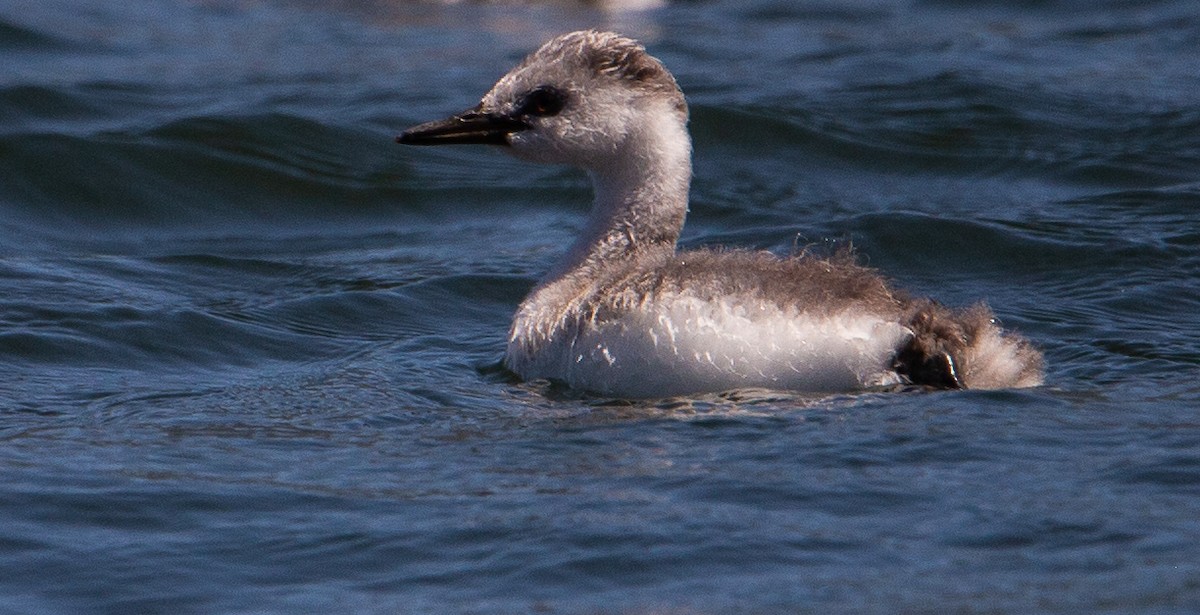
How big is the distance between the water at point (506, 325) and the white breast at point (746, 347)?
0.33 feet

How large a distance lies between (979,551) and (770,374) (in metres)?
1.48

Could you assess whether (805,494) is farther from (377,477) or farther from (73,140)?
(73,140)

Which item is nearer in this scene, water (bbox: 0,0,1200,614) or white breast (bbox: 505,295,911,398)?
water (bbox: 0,0,1200,614)

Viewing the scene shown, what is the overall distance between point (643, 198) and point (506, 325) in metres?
1.76

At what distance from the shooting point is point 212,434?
716cm

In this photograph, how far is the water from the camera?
224 inches

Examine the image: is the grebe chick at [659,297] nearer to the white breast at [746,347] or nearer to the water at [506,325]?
the white breast at [746,347]

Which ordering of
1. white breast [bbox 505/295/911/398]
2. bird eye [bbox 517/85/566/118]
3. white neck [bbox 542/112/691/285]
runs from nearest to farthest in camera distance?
white breast [bbox 505/295/911/398]
white neck [bbox 542/112/691/285]
bird eye [bbox 517/85/566/118]

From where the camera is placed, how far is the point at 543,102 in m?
7.97

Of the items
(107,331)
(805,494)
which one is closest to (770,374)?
(805,494)

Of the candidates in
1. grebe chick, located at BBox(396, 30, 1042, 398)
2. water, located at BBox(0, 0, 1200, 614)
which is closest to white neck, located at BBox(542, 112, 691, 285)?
grebe chick, located at BBox(396, 30, 1042, 398)

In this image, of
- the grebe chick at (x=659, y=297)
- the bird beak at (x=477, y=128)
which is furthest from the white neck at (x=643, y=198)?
the bird beak at (x=477, y=128)

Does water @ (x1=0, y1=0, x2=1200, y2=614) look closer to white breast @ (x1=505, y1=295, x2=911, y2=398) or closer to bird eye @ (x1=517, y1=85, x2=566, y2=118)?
white breast @ (x1=505, y1=295, x2=911, y2=398)

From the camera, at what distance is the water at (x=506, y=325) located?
5680 mm
